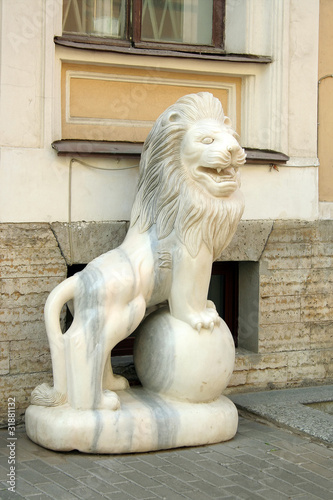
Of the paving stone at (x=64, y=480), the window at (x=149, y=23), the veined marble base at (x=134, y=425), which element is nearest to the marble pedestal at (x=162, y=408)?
the veined marble base at (x=134, y=425)

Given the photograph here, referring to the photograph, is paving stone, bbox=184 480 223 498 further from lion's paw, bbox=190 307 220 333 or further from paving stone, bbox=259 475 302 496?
lion's paw, bbox=190 307 220 333

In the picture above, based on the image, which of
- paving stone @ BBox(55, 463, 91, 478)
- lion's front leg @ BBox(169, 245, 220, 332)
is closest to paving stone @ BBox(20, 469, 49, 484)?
paving stone @ BBox(55, 463, 91, 478)

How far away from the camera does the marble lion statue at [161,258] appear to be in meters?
4.61

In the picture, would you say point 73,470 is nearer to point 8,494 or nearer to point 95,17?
point 8,494

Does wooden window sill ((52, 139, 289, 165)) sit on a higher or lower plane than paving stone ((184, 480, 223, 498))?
higher

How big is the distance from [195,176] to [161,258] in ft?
1.71

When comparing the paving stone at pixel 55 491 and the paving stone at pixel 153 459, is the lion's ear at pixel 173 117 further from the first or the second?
the paving stone at pixel 55 491

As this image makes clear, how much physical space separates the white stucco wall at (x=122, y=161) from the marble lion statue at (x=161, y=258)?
0.58 meters

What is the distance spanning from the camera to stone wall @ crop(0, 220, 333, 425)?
5.10 meters

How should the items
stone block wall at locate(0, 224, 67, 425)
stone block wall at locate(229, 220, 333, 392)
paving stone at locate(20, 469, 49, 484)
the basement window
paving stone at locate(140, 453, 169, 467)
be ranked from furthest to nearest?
the basement window < stone block wall at locate(229, 220, 333, 392) < stone block wall at locate(0, 224, 67, 425) < paving stone at locate(140, 453, 169, 467) < paving stone at locate(20, 469, 49, 484)

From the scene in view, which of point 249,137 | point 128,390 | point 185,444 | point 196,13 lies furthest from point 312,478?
point 196,13

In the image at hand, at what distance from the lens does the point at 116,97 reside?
219 inches

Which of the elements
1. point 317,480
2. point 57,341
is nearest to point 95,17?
point 57,341

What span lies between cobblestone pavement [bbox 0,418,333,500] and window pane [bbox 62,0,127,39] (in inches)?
108
